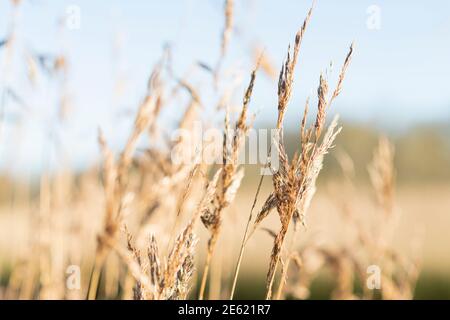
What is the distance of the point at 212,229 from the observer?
1.30 metres

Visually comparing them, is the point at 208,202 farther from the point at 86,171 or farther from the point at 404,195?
the point at 404,195

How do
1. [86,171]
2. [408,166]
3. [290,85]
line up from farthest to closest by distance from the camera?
[408,166] → [86,171] → [290,85]

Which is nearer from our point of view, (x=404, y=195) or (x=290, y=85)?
(x=290, y=85)

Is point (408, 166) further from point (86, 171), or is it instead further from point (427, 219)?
point (86, 171)

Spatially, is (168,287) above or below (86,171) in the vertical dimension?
above

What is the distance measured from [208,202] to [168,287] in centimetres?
22

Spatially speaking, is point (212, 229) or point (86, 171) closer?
point (212, 229)
